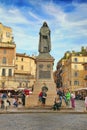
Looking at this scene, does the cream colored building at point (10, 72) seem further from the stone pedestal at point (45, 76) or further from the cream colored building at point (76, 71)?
the stone pedestal at point (45, 76)

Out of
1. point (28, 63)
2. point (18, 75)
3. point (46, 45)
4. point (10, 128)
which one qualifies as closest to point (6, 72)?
point (18, 75)

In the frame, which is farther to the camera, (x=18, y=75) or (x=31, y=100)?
(x=18, y=75)

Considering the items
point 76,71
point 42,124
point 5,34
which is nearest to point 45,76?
point 42,124

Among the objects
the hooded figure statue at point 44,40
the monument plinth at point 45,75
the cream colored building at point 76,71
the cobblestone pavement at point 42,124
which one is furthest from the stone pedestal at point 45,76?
the cream colored building at point 76,71

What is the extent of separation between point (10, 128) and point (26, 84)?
78015mm

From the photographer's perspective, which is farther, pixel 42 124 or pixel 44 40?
pixel 44 40

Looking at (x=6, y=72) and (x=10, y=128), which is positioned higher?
(x=6, y=72)

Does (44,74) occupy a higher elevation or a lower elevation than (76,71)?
lower

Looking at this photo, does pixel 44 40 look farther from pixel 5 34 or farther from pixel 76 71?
pixel 76 71

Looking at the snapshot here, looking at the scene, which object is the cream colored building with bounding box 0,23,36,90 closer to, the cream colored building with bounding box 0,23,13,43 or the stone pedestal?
the cream colored building with bounding box 0,23,13,43

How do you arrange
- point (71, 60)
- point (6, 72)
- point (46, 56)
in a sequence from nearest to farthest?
point (46, 56), point (6, 72), point (71, 60)

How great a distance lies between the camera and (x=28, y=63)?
375 feet

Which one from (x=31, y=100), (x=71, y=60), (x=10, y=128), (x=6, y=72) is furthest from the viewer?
(x=71, y=60)

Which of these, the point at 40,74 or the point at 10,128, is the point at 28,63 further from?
the point at 10,128
